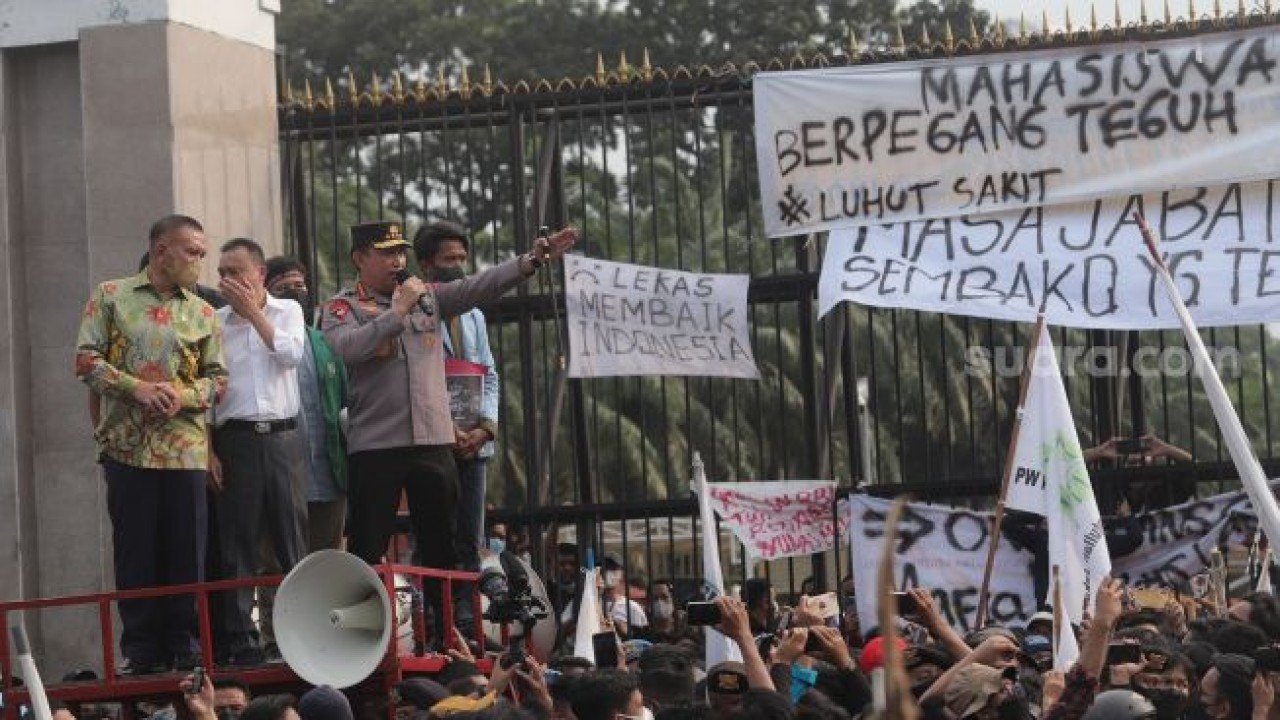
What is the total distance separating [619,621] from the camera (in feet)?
46.9

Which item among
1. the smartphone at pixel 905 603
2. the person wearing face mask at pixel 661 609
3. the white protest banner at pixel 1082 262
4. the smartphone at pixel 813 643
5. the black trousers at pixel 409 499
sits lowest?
the person wearing face mask at pixel 661 609

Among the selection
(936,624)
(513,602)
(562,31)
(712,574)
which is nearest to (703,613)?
(936,624)

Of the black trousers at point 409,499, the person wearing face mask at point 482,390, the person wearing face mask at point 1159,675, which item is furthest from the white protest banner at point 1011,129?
the person wearing face mask at point 1159,675

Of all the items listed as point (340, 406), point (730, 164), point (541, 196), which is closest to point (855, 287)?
point (541, 196)

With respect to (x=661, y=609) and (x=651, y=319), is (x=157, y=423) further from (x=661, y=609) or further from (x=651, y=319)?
(x=661, y=609)

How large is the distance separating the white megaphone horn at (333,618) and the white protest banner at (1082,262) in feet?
16.8

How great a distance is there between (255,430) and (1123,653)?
3.61 metres

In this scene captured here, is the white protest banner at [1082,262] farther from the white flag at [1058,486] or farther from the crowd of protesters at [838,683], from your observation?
the crowd of protesters at [838,683]

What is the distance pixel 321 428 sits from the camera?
11555mm

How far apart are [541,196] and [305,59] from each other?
36.6m

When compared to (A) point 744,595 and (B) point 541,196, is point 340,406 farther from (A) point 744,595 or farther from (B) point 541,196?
(B) point 541,196

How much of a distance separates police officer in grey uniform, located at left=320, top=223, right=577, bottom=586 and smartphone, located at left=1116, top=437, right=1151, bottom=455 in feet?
14.1

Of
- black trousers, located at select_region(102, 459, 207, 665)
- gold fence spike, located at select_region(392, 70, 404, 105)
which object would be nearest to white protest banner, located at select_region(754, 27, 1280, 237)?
gold fence spike, located at select_region(392, 70, 404, 105)

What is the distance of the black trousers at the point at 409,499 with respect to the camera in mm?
11281
